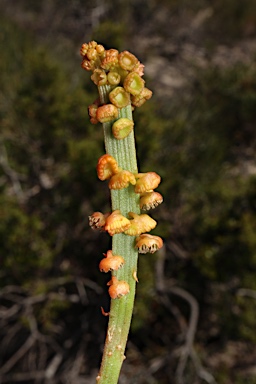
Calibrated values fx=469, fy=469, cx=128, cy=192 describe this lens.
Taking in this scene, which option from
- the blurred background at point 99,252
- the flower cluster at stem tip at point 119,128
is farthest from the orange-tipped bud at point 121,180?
the blurred background at point 99,252

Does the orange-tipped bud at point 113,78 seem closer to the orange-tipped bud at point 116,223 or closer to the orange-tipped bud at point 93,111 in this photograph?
the orange-tipped bud at point 93,111

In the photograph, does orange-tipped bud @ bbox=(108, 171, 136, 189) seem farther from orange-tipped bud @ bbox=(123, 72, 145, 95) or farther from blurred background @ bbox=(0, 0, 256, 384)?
blurred background @ bbox=(0, 0, 256, 384)

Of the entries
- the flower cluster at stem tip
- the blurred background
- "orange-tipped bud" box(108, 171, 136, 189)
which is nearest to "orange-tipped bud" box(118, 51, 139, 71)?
the flower cluster at stem tip

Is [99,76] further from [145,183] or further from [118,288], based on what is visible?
[118,288]

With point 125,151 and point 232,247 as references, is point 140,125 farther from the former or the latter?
point 125,151

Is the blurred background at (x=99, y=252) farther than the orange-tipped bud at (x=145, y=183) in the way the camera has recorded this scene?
Yes

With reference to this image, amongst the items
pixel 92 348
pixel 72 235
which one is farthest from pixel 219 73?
pixel 92 348
